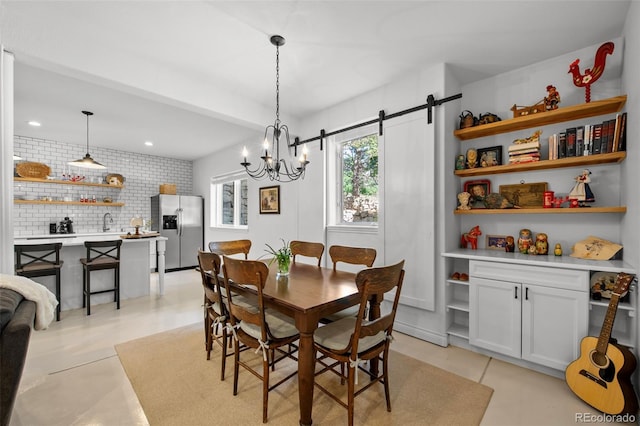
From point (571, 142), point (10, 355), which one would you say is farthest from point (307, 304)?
point (571, 142)

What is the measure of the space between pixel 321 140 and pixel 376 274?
8.63ft

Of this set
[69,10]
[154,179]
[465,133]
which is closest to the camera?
[69,10]

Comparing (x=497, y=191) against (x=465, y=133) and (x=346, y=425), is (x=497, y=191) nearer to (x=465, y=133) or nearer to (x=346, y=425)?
(x=465, y=133)

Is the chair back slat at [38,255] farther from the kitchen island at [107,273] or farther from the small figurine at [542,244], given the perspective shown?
the small figurine at [542,244]

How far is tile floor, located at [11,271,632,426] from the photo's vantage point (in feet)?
5.80

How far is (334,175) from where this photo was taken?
383 cm

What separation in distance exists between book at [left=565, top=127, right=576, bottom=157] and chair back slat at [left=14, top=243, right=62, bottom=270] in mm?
5316

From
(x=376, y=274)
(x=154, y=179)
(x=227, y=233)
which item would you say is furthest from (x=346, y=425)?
(x=154, y=179)

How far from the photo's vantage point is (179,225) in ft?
20.6

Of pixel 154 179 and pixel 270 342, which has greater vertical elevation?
pixel 154 179

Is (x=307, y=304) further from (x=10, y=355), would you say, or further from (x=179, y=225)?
(x=179, y=225)

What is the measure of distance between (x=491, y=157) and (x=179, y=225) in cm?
603

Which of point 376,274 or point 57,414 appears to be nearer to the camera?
point 376,274

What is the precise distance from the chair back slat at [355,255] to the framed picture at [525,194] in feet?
5.08
